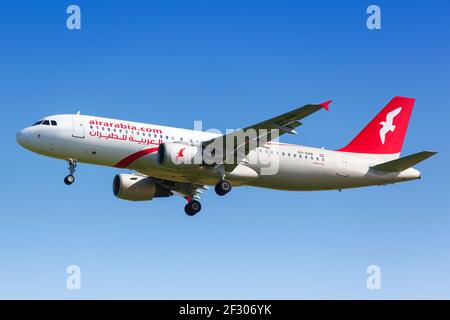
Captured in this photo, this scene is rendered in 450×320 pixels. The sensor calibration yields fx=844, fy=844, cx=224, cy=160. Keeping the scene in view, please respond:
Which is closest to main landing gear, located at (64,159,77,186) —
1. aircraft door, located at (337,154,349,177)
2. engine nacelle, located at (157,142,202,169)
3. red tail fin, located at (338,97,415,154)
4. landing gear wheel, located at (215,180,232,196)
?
engine nacelle, located at (157,142,202,169)

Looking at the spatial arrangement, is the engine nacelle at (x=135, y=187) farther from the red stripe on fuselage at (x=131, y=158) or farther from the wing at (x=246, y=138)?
the wing at (x=246, y=138)

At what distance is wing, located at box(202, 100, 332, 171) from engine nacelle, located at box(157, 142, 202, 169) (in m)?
0.89

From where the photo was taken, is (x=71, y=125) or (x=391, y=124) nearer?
(x=71, y=125)

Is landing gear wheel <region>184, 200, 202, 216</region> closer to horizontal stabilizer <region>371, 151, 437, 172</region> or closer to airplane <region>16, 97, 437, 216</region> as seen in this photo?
airplane <region>16, 97, 437, 216</region>

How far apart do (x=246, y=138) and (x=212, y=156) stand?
1973mm

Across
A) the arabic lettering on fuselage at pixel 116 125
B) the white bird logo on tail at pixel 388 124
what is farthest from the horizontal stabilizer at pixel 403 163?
the arabic lettering on fuselage at pixel 116 125

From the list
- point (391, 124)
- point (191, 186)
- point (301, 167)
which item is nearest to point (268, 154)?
point (301, 167)

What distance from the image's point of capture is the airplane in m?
41.1

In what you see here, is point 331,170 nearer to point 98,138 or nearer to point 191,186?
point 191,186

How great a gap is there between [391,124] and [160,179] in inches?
543

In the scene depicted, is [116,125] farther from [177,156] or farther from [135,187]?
[135,187]

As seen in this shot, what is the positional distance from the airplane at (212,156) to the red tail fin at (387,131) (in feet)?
0.20

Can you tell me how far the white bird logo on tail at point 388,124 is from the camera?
4847cm

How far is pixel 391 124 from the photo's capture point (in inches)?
1929
